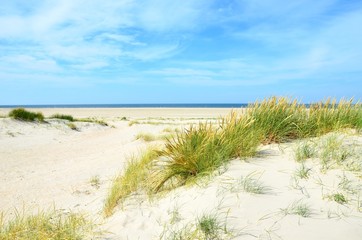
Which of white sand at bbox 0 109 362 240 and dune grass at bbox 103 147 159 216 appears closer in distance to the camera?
white sand at bbox 0 109 362 240

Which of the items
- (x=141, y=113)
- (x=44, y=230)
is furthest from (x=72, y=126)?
(x=141, y=113)

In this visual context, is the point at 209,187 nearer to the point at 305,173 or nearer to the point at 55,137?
the point at 305,173

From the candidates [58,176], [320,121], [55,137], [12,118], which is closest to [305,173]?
[320,121]

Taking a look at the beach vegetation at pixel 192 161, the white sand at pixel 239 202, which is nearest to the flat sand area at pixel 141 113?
the white sand at pixel 239 202

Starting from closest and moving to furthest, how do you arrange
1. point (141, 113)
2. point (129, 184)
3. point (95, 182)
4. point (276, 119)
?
point (129, 184), point (276, 119), point (95, 182), point (141, 113)

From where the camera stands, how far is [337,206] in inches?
136

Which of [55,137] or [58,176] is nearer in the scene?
[58,176]

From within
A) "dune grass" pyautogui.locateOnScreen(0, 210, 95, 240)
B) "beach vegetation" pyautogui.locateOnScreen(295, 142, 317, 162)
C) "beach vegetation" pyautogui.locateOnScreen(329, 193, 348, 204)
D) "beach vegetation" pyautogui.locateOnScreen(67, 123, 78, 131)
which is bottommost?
"beach vegetation" pyautogui.locateOnScreen(67, 123, 78, 131)

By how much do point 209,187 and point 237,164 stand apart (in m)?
0.76

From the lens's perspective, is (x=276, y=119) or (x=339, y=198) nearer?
(x=339, y=198)

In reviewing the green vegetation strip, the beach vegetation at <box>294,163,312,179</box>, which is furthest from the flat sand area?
the beach vegetation at <box>294,163,312,179</box>

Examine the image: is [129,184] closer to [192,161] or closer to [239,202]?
[192,161]

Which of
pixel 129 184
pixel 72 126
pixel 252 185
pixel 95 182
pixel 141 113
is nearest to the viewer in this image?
pixel 252 185

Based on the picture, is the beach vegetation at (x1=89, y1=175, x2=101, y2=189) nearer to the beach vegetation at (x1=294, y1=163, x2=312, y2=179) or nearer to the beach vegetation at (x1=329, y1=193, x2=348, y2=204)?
the beach vegetation at (x1=294, y1=163, x2=312, y2=179)
